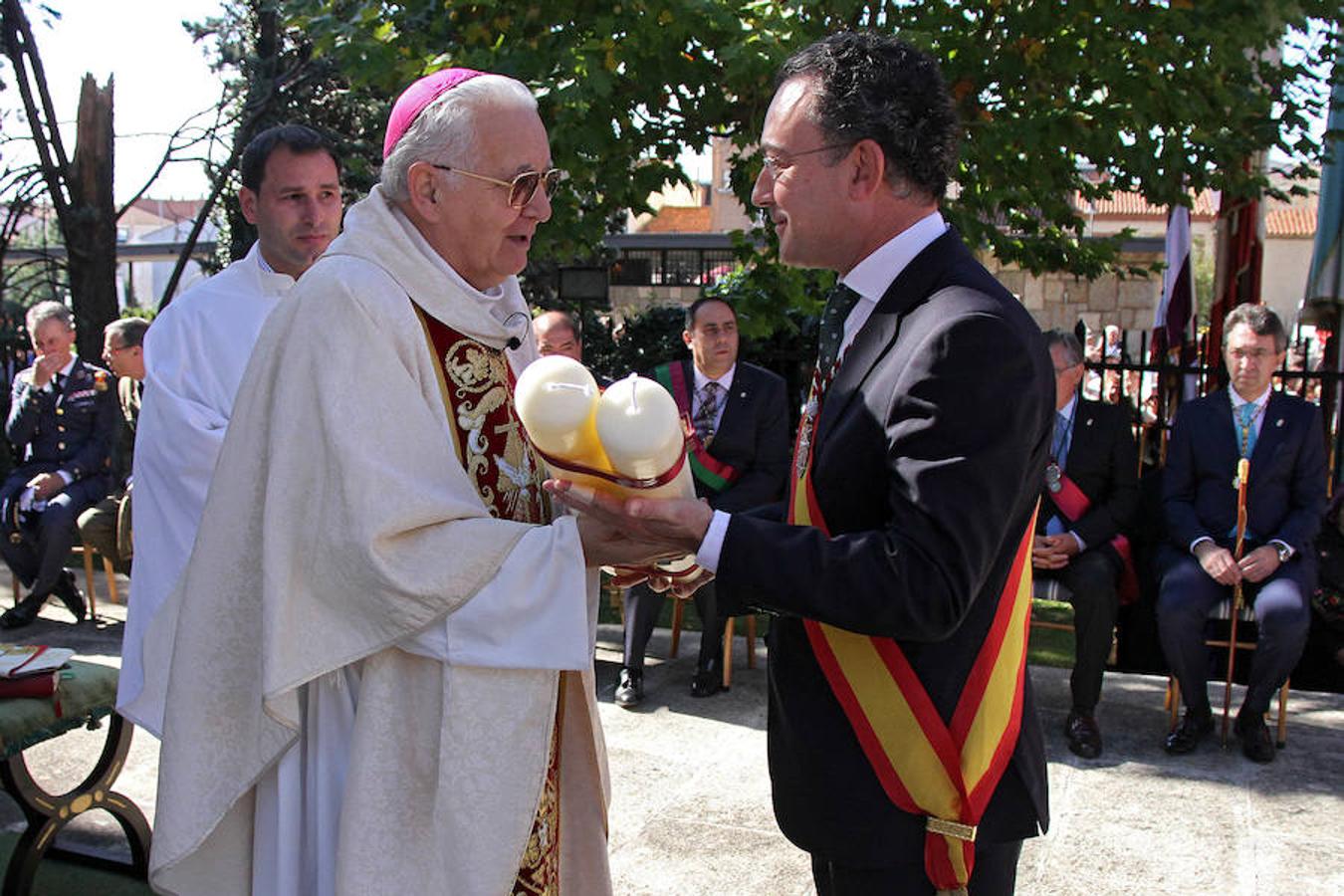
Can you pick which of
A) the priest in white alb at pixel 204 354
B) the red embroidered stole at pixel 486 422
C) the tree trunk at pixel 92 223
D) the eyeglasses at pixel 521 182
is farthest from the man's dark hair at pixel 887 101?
the tree trunk at pixel 92 223

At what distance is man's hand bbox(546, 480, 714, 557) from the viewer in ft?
5.94

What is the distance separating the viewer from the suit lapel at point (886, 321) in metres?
1.86

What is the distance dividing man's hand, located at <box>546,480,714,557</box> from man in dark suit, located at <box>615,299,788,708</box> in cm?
403

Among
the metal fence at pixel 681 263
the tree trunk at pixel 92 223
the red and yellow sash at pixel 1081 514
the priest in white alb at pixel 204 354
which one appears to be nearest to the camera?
the priest in white alb at pixel 204 354

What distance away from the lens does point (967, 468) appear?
1.67m

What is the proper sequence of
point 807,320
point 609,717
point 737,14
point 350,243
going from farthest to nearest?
point 807,320 → point 737,14 → point 609,717 → point 350,243

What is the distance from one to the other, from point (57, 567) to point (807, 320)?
18.6 feet

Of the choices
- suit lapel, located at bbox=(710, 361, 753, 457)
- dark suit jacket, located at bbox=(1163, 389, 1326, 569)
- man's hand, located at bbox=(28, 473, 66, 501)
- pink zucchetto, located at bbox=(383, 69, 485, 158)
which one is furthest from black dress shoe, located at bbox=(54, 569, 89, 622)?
pink zucchetto, located at bbox=(383, 69, 485, 158)

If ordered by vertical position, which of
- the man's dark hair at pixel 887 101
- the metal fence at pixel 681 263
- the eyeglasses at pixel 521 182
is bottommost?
the eyeglasses at pixel 521 182

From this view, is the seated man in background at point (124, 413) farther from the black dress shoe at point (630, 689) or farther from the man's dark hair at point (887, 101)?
the man's dark hair at point (887, 101)

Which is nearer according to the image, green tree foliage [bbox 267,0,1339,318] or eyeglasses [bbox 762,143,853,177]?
eyeglasses [bbox 762,143,853,177]

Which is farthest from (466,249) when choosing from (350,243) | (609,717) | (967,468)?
(609,717)

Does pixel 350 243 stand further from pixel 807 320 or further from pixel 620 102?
pixel 807 320

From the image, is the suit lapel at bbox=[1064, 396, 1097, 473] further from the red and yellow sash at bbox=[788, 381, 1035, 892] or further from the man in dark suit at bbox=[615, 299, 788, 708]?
the red and yellow sash at bbox=[788, 381, 1035, 892]
